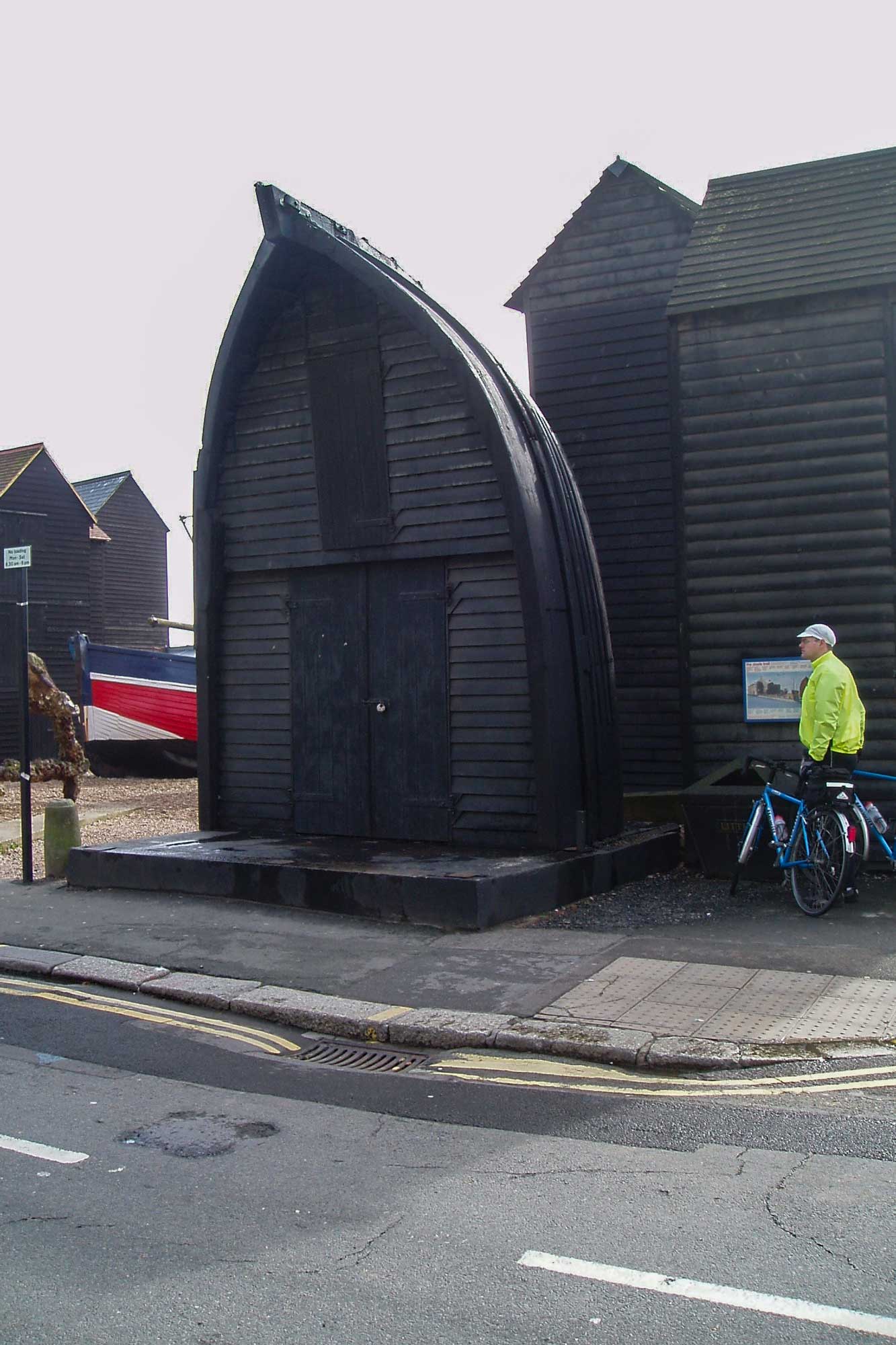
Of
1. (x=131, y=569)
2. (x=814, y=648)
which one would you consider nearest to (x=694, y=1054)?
(x=814, y=648)

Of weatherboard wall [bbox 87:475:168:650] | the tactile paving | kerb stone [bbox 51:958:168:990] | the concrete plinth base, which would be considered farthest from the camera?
weatherboard wall [bbox 87:475:168:650]

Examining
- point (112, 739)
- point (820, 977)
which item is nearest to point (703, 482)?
point (820, 977)

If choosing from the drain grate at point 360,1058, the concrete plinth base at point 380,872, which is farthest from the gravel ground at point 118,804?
the drain grate at point 360,1058

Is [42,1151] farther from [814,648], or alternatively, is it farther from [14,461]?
[14,461]

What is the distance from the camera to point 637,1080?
591 centimetres

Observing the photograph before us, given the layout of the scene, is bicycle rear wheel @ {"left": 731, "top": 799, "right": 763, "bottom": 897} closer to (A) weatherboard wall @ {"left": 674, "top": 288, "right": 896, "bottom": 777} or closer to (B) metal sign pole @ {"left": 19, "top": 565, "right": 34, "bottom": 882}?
(A) weatherboard wall @ {"left": 674, "top": 288, "right": 896, "bottom": 777}

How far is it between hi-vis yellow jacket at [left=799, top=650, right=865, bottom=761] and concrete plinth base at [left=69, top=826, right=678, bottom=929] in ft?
7.10

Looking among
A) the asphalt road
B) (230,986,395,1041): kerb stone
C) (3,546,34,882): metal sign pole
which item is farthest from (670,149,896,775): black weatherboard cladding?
(3,546,34,882): metal sign pole

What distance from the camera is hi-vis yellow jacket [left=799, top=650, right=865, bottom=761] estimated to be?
29.8 feet

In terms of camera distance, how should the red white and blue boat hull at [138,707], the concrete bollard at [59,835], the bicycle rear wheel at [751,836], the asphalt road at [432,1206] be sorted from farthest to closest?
the red white and blue boat hull at [138,707]
the concrete bollard at [59,835]
the bicycle rear wheel at [751,836]
the asphalt road at [432,1206]

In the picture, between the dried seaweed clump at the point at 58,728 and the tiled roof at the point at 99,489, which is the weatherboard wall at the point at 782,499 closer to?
the dried seaweed clump at the point at 58,728

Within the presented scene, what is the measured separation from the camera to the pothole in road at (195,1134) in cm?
513

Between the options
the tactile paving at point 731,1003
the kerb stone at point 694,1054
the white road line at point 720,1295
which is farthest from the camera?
the tactile paving at point 731,1003

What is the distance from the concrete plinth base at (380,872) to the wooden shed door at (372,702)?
332 millimetres
